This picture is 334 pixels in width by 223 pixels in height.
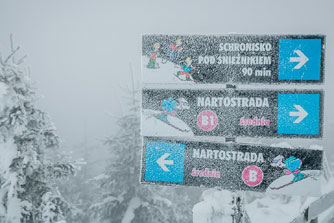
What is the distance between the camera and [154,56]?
12.1 feet

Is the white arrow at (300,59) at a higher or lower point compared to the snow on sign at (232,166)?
higher

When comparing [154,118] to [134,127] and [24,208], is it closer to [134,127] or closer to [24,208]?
[24,208]

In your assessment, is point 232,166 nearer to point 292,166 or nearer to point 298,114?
point 292,166

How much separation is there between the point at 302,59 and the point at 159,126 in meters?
2.15

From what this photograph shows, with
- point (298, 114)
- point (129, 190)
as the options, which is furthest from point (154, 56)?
point (129, 190)

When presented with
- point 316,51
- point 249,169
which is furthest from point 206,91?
point 316,51

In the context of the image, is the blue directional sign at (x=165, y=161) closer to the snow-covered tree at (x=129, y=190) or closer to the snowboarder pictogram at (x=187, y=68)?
the snowboarder pictogram at (x=187, y=68)

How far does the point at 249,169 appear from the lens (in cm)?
360

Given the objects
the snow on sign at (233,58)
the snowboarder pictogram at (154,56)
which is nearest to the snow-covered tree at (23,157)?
the snowboarder pictogram at (154,56)

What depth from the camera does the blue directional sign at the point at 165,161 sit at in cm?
372

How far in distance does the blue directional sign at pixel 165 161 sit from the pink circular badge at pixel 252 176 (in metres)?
0.90

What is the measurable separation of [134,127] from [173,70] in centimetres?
1001

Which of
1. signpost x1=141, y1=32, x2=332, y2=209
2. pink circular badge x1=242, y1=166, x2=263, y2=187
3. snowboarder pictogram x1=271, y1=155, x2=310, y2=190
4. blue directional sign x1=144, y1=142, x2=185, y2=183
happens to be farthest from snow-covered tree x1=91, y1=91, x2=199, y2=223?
snowboarder pictogram x1=271, y1=155, x2=310, y2=190

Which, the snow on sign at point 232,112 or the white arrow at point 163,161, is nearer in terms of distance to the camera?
the snow on sign at point 232,112
